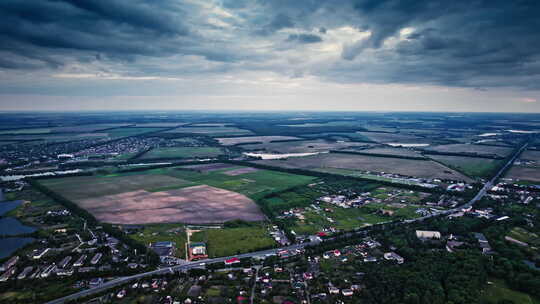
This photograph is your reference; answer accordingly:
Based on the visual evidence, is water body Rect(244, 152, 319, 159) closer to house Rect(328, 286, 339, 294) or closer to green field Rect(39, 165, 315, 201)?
green field Rect(39, 165, 315, 201)

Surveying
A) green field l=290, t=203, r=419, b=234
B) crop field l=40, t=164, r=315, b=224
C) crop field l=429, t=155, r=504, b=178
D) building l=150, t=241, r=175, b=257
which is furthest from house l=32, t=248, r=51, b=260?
crop field l=429, t=155, r=504, b=178

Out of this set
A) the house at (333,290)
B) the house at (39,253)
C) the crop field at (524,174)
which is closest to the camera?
the house at (333,290)

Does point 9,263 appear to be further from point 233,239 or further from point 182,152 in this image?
point 182,152

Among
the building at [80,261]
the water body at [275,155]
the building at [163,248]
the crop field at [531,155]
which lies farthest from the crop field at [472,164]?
the building at [80,261]

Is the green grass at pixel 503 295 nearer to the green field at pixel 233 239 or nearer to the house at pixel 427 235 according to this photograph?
the house at pixel 427 235

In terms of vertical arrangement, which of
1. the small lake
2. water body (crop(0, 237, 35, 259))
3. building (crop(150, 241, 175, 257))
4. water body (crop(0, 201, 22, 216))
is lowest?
water body (crop(0, 237, 35, 259))

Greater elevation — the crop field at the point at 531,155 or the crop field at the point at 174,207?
the crop field at the point at 531,155

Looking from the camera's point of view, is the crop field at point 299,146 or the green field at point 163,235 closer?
the green field at point 163,235

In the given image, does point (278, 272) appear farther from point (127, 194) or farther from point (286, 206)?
point (127, 194)
